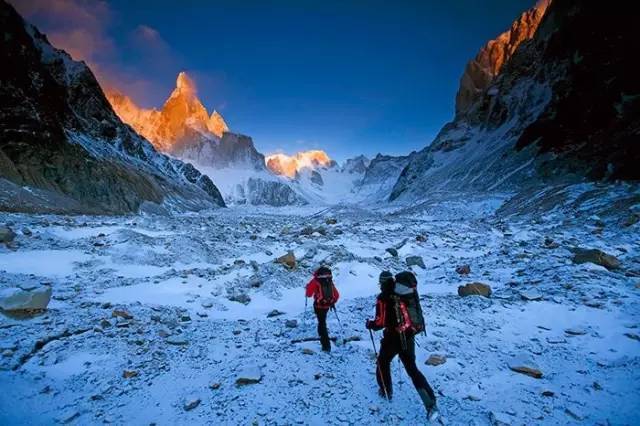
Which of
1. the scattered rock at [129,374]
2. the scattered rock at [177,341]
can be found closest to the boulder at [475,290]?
the scattered rock at [177,341]

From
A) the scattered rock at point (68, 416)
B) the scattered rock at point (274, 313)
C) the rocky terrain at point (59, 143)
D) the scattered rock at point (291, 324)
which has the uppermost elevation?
the rocky terrain at point (59, 143)

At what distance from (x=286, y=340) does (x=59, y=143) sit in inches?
2333

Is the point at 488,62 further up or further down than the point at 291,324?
further up

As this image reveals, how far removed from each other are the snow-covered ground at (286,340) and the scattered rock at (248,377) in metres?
0.07

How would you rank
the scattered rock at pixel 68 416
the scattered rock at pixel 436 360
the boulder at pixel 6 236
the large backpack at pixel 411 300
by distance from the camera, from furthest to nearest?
the boulder at pixel 6 236
the scattered rock at pixel 436 360
the large backpack at pixel 411 300
the scattered rock at pixel 68 416

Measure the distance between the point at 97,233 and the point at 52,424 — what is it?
45.9ft

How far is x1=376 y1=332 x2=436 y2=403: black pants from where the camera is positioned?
5.28 m

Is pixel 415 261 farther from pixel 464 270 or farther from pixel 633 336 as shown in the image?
pixel 633 336

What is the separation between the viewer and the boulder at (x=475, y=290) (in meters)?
10.2

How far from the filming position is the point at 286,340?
8.01 metres

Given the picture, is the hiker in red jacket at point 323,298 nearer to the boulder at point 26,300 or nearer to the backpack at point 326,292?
the backpack at point 326,292

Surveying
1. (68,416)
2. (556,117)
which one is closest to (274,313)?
(68,416)

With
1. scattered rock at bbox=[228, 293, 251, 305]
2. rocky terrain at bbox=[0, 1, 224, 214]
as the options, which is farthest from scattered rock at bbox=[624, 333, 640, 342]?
rocky terrain at bbox=[0, 1, 224, 214]

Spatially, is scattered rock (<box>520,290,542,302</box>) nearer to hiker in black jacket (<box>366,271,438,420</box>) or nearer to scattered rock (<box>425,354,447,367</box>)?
scattered rock (<box>425,354,447,367</box>)
